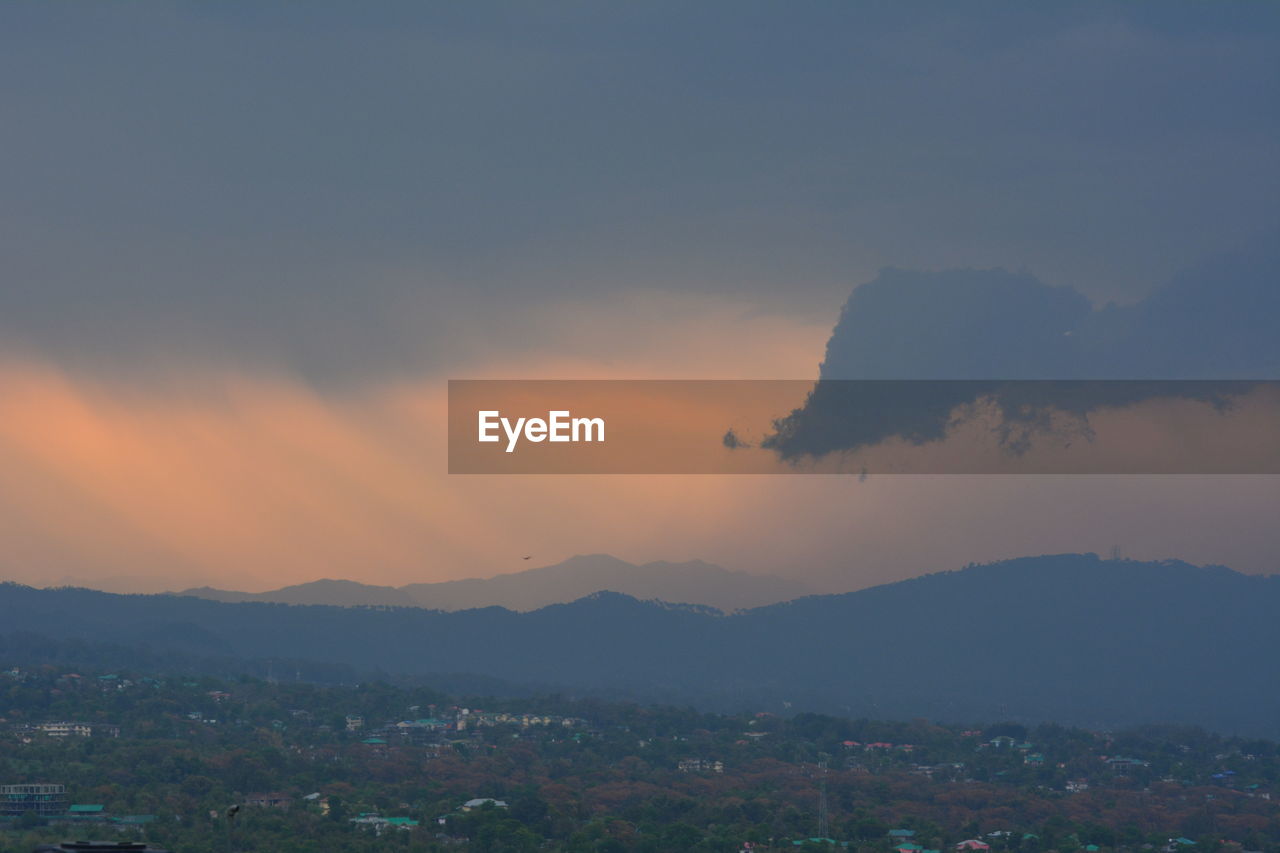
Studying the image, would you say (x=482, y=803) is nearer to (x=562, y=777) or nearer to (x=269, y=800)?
(x=269, y=800)

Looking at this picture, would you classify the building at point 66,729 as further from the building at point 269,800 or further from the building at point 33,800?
the building at point 33,800

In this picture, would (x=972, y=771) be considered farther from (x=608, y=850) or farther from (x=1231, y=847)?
(x=608, y=850)

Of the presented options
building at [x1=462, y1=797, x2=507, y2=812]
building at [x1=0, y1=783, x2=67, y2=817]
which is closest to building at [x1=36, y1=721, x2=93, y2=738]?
building at [x1=0, y1=783, x2=67, y2=817]

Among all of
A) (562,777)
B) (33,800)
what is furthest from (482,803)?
(33,800)

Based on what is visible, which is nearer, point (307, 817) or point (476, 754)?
point (307, 817)

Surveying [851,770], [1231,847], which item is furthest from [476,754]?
[1231,847]

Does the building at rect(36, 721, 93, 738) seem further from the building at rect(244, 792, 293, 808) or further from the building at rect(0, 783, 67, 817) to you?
the building at rect(0, 783, 67, 817)

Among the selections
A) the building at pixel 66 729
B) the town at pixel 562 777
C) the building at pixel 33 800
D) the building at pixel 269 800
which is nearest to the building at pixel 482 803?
the town at pixel 562 777

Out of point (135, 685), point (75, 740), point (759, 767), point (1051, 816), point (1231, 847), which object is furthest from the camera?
point (135, 685)
